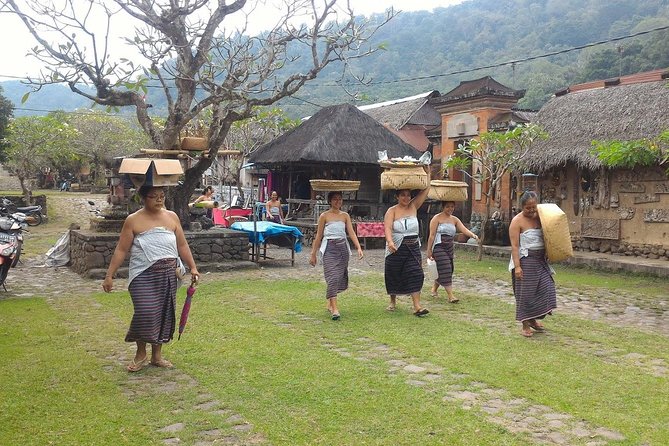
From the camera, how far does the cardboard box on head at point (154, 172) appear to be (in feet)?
19.4

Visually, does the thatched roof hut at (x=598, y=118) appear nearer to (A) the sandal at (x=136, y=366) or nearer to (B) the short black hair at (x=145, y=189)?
(B) the short black hair at (x=145, y=189)

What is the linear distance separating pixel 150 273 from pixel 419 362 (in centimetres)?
246

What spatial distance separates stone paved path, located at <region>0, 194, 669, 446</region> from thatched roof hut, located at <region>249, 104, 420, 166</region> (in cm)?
668

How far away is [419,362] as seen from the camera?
612 centimetres

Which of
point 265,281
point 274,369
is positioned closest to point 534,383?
point 274,369

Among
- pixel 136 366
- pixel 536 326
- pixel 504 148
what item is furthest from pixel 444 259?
pixel 504 148

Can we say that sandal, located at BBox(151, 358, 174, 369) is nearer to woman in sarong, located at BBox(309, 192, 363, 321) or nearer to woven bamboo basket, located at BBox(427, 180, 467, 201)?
woman in sarong, located at BBox(309, 192, 363, 321)

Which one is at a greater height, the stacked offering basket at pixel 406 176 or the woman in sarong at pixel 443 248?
the stacked offering basket at pixel 406 176

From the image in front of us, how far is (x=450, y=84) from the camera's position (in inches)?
1736

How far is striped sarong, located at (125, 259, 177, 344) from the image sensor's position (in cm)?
580

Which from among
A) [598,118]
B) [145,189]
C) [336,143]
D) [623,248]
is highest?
[598,118]

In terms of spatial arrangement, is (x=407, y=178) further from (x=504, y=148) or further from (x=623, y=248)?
(x=623, y=248)

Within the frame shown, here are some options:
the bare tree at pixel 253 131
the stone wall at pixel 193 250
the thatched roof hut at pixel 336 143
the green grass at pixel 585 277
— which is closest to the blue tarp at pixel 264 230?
the stone wall at pixel 193 250

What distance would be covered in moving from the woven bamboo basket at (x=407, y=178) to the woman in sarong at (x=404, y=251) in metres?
0.12
